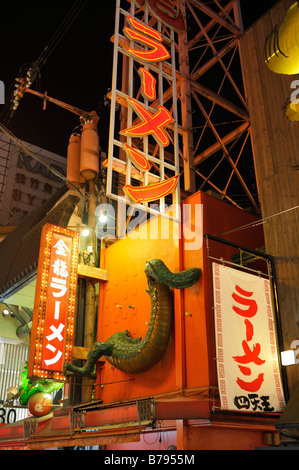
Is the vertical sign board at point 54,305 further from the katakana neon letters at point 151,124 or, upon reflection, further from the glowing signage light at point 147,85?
the glowing signage light at point 147,85

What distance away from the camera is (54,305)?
12.1 meters

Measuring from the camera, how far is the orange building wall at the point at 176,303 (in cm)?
1052

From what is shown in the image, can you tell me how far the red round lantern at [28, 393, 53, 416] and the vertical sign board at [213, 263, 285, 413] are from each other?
842cm

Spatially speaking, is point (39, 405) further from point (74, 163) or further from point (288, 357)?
point (288, 357)

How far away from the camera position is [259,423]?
9.85 meters

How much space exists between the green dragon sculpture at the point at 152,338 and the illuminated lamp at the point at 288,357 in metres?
2.66

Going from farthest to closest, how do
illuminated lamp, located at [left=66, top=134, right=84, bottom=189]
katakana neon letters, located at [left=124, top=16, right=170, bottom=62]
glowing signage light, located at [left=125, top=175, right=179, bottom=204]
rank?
illuminated lamp, located at [left=66, top=134, right=84, bottom=189] < katakana neon letters, located at [left=124, top=16, right=170, bottom=62] < glowing signage light, located at [left=125, top=175, right=179, bottom=204]

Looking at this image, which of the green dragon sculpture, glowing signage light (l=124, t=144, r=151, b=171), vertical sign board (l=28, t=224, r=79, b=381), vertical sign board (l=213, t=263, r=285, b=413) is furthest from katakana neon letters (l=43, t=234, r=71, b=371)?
vertical sign board (l=213, t=263, r=285, b=413)

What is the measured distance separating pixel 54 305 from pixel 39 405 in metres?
4.78

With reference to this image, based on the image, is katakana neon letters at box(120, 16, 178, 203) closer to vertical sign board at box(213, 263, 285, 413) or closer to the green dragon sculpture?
the green dragon sculpture

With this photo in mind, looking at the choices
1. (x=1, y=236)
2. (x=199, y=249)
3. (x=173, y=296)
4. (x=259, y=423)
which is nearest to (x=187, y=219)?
(x=199, y=249)

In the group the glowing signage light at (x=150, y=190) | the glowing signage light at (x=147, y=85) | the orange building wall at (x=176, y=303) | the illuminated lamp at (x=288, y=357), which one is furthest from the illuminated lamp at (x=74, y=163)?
the illuminated lamp at (x=288, y=357)

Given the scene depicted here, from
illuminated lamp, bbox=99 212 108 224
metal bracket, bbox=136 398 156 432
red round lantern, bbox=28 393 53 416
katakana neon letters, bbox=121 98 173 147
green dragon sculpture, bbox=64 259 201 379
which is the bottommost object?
metal bracket, bbox=136 398 156 432

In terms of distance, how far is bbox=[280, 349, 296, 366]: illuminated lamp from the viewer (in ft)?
30.8
